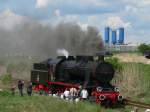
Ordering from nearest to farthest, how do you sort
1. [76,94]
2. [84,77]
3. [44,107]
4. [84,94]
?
[44,107]
[84,94]
[76,94]
[84,77]

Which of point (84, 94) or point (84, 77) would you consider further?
point (84, 77)

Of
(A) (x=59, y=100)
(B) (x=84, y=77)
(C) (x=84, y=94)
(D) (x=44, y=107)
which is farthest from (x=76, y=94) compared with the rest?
(D) (x=44, y=107)

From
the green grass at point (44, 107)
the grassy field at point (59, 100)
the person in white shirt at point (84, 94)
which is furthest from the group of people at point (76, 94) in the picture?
the green grass at point (44, 107)

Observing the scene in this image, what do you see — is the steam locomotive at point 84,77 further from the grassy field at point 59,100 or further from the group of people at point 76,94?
the grassy field at point 59,100

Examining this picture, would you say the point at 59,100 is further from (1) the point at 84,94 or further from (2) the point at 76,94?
(2) the point at 76,94

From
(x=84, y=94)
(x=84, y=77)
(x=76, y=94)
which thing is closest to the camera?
(x=84, y=94)

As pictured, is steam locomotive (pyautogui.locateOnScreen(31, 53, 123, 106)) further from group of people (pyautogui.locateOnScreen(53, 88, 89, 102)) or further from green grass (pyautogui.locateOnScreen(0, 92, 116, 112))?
green grass (pyautogui.locateOnScreen(0, 92, 116, 112))

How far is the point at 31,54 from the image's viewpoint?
44969mm

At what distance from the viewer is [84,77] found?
94.2 feet

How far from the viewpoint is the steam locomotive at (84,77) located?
27.1 metres

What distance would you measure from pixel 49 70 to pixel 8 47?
1866 cm

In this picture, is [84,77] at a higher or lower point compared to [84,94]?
higher

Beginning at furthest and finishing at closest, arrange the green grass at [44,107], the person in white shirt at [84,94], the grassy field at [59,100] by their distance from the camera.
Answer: the person in white shirt at [84,94], the grassy field at [59,100], the green grass at [44,107]

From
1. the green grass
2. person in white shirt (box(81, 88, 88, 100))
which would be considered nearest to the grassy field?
the green grass
